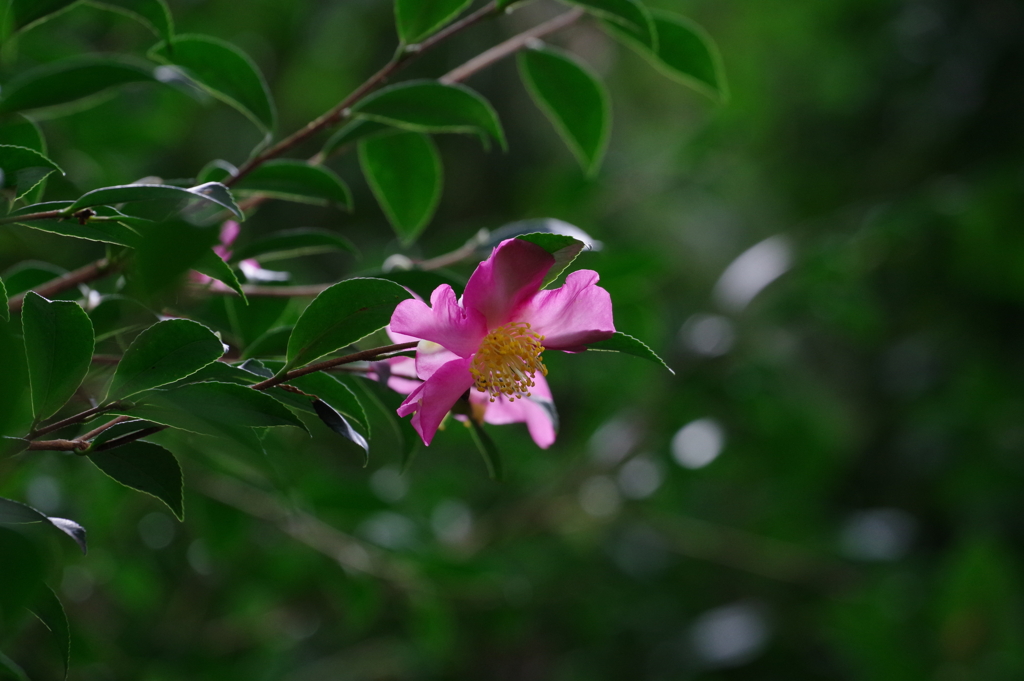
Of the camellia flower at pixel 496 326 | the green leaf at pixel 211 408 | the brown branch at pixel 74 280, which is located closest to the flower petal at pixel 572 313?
the camellia flower at pixel 496 326

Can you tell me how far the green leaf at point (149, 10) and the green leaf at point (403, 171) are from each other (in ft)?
0.44

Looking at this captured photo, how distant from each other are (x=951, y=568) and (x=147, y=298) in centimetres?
132

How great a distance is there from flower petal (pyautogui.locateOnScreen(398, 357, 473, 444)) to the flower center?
0.5 inches

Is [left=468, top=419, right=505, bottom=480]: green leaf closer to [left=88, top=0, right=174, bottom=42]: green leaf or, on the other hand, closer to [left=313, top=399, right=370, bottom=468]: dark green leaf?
[left=313, top=399, right=370, bottom=468]: dark green leaf

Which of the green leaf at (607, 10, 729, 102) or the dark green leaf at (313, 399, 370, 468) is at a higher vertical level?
the green leaf at (607, 10, 729, 102)

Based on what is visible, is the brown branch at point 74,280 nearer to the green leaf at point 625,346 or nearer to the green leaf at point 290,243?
the green leaf at point 290,243

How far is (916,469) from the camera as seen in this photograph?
1592mm

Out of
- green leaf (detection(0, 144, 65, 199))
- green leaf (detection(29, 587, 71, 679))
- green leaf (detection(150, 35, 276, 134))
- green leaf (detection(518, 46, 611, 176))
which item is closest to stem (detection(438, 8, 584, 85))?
green leaf (detection(518, 46, 611, 176))

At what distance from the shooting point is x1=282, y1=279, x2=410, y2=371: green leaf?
0.34 metres

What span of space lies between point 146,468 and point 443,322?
5.6 inches

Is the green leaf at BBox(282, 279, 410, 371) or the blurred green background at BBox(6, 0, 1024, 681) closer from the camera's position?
the green leaf at BBox(282, 279, 410, 371)

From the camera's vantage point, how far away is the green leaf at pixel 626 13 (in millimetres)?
450

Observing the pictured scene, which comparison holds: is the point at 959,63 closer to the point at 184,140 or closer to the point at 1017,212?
the point at 1017,212

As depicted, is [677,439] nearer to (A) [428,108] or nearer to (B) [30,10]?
(A) [428,108]
